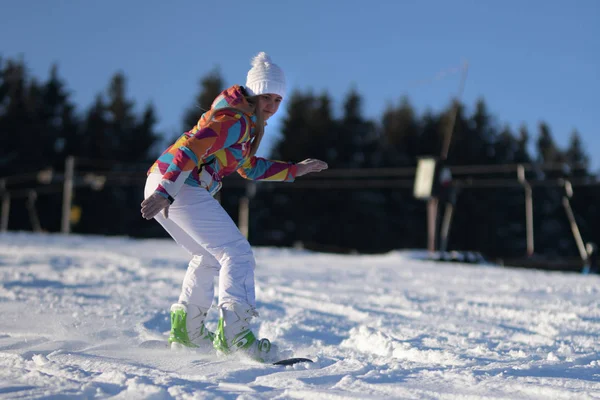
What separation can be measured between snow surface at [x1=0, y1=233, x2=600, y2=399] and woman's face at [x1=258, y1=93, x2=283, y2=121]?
38.7 inches

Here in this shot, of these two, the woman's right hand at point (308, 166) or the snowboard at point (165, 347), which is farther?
the woman's right hand at point (308, 166)

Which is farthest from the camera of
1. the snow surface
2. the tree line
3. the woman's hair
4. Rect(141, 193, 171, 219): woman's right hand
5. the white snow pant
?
the tree line

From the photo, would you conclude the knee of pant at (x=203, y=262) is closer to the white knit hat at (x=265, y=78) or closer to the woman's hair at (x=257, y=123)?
the woman's hair at (x=257, y=123)

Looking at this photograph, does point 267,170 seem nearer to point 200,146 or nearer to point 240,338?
point 200,146

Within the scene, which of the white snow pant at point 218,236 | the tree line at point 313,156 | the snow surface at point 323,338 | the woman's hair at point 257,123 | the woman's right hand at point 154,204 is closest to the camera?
the snow surface at point 323,338

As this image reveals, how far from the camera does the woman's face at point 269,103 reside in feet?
7.82

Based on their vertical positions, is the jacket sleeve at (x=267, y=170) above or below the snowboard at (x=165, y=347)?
above

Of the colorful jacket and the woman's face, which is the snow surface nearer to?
the colorful jacket

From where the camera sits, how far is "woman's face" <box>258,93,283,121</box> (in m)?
2.38

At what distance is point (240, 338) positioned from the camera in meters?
2.20

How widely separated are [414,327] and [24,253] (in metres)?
5.32

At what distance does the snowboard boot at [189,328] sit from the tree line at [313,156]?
21007 millimetres

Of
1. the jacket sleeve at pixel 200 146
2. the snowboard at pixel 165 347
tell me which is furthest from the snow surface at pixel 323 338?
the jacket sleeve at pixel 200 146

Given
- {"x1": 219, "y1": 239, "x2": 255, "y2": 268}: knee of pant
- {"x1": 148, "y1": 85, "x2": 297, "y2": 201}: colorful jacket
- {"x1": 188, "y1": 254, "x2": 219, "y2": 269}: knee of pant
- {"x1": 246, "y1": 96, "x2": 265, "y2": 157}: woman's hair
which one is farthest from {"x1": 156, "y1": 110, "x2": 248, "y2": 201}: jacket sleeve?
{"x1": 188, "y1": 254, "x2": 219, "y2": 269}: knee of pant
